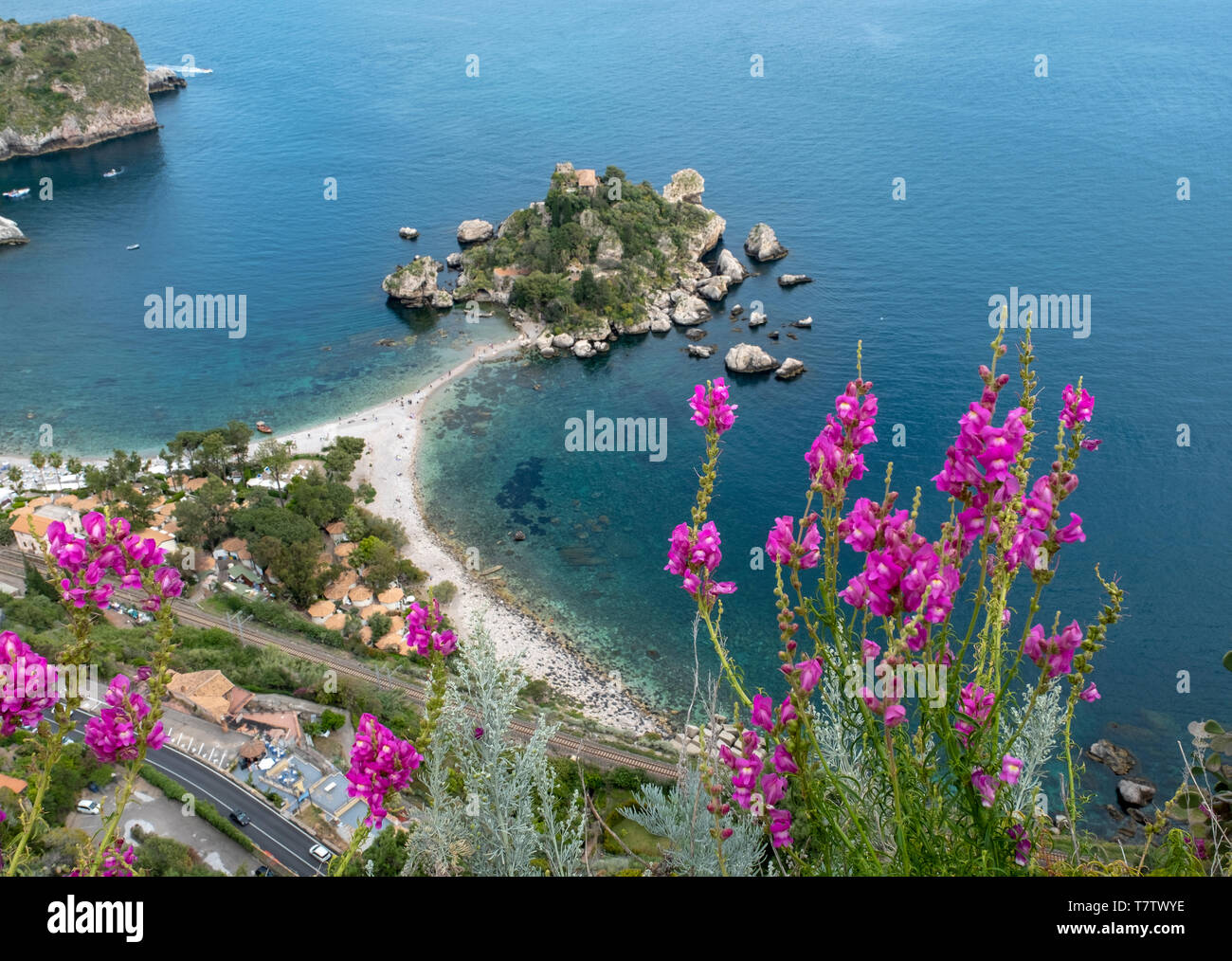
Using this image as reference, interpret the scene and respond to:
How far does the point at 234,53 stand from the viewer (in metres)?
133

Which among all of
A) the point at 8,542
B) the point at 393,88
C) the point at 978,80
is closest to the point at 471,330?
the point at 8,542

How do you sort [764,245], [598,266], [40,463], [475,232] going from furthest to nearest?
[475,232] < [764,245] < [598,266] < [40,463]

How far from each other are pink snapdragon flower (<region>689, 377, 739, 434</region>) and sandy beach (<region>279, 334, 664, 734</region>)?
18777 mm

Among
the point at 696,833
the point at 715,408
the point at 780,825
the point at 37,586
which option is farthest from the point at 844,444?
the point at 37,586

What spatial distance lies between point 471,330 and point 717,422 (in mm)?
59521

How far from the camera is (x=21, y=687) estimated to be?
402 centimetres

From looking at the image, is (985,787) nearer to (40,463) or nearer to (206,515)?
(206,515)

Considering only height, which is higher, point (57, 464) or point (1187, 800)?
point (1187, 800)

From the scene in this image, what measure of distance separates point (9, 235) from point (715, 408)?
90695 mm

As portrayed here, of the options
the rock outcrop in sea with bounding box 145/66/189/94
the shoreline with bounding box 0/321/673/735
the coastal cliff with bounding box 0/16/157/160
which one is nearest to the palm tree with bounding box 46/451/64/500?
the shoreline with bounding box 0/321/673/735

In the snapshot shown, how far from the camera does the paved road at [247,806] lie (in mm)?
22981

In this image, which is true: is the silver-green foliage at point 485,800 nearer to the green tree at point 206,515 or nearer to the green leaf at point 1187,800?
the green leaf at point 1187,800
